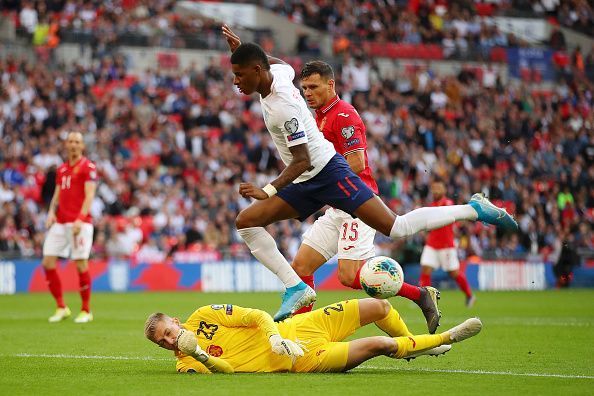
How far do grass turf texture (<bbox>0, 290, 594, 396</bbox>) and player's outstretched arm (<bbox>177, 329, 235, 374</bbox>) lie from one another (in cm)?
15

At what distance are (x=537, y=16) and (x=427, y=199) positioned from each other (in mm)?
16178

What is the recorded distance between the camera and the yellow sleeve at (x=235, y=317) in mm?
9180

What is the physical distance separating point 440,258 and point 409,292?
9923 millimetres

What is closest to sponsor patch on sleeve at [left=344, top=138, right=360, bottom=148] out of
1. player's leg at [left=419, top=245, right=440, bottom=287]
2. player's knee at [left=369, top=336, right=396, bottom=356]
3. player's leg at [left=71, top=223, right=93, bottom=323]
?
player's knee at [left=369, top=336, right=396, bottom=356]

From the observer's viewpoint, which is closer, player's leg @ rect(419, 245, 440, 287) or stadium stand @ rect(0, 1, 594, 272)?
player's leg @ rect(419, 245, 440, 287)

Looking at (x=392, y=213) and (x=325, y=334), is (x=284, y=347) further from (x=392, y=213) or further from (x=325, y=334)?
(x=392, y=213)

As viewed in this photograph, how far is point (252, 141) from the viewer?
102ft

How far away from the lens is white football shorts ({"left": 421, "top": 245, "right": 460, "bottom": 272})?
20516mm

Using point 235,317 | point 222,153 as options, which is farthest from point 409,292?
point 222,153

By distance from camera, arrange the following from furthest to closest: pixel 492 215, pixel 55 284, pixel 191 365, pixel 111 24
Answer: pixel 111 24 → pixel 55 284 → pixel 492 215 → pixel 191 365

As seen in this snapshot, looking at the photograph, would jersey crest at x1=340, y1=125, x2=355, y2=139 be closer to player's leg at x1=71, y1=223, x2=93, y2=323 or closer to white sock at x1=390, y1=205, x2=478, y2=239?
white sock at x1=390, y1=205, x2=478, y2=239

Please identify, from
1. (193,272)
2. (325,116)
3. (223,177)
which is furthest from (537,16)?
(325,116)

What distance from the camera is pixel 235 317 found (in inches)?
371

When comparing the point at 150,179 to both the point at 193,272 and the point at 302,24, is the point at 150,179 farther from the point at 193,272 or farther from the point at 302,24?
the point at 302,24
